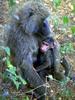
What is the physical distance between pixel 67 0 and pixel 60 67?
222 centimetres

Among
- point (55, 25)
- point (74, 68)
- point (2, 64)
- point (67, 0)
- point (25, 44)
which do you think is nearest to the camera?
point (25, 44)

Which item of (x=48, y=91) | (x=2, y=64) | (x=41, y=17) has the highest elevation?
(x=41, y=17)

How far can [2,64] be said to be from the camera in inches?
196

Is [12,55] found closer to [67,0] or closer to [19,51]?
[19,51]

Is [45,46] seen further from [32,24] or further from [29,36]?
[32,24]

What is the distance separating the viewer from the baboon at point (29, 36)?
459cm

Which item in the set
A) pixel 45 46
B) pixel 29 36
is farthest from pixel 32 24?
pixel 45 46

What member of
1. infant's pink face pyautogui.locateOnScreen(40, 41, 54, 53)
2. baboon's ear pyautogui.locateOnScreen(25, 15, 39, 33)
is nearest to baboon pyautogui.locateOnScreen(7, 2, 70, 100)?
baboon's ear pyautogui.locateOnScreen(25, 15, 39, 33)

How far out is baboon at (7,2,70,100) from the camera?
459 centimetres

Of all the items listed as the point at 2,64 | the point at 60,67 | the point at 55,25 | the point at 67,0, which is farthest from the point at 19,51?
the point at 67,0

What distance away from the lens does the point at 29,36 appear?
4.62 m

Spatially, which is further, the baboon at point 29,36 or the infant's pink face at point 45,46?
the infant's pink face at point 45,46

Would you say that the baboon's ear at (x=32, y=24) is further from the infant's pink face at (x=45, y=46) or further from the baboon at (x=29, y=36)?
the infant's pink face at (x=45, y=46)

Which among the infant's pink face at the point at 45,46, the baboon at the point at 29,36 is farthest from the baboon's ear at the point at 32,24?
the infant's pink face at the point at 45,46
